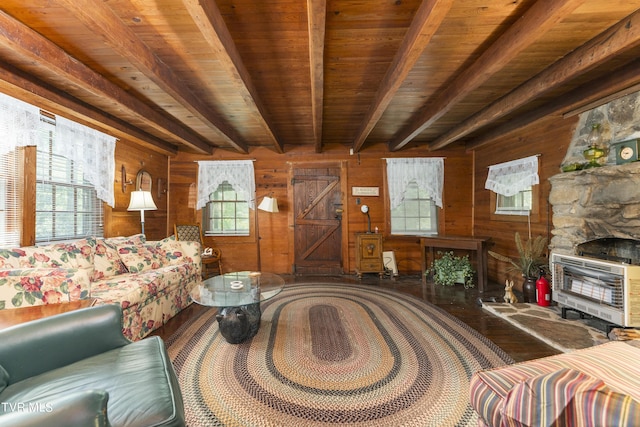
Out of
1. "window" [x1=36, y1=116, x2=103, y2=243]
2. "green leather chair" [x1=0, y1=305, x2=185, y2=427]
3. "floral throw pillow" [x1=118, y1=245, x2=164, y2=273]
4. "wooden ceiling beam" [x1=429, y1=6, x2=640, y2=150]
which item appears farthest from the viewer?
"floral throw pillow" [x1=118, y1=245, x2=164, y2=273]

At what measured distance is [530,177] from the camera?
319cm

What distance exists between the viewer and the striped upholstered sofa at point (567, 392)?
53cm

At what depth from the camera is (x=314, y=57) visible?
1667mm

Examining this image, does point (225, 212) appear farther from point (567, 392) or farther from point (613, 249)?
point (613, 249)

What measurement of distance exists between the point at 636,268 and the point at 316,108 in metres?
2.91

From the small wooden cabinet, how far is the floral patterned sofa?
7.76 feet

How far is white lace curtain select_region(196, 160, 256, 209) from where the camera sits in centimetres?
439

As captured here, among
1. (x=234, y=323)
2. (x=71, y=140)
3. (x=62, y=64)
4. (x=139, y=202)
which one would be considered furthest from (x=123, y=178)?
(x=234, y=323)

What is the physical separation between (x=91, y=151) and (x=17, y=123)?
0.75 m

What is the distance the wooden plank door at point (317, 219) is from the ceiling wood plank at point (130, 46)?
7.06 ft

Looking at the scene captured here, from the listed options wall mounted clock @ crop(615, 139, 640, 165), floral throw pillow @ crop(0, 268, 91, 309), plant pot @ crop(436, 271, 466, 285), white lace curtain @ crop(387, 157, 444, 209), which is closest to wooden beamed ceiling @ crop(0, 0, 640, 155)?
wall mounted clock @ crop(615, 139, 640, 165)

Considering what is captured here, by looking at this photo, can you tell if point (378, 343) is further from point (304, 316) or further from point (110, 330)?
point (110, 330)

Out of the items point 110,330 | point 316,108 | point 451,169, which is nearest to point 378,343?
point 110,330

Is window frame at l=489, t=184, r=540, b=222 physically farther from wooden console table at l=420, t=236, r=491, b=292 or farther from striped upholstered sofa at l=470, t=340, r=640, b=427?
striped upholstered sofa at l=470, t=340, r=640, b=427
